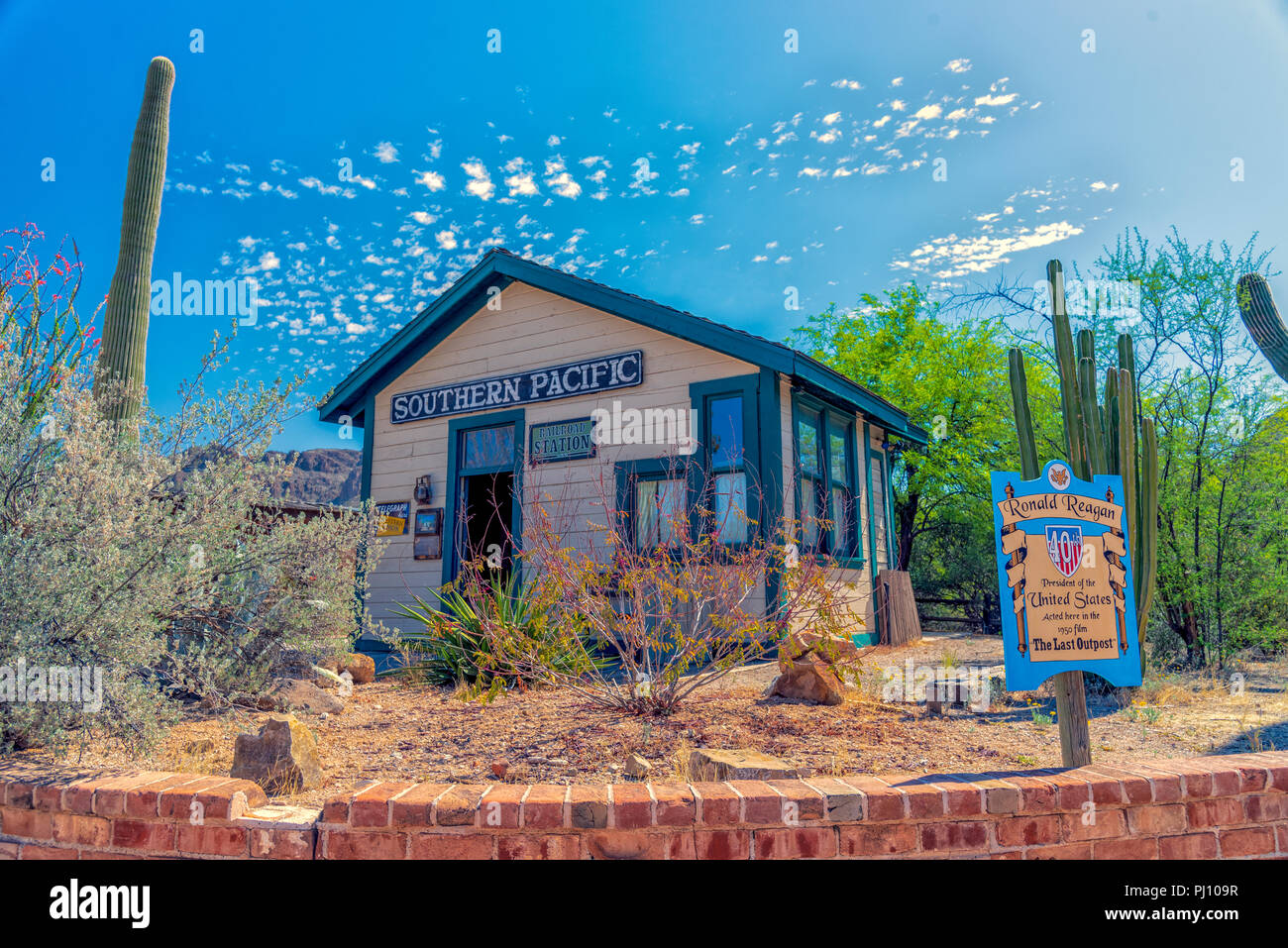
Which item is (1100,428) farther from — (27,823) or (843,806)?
(27,823)

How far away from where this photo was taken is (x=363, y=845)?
272 cm

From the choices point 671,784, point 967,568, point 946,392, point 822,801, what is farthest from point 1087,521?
point 946,392

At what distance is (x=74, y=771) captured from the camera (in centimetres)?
318

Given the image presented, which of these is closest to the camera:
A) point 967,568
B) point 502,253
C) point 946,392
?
point 502,253

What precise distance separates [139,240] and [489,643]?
6.71m

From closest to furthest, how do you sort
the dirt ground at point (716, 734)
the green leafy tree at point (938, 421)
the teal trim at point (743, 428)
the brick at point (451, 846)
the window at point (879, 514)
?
the brick at point (451, 846) → the dirt ground at point (716, 734) → the teal trim at point (743, 428) → the window at point (879, 514) → the green leafy tree at point (938, 421)

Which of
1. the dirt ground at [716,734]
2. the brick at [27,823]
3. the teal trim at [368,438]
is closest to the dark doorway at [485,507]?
the teal trim at [368,438]

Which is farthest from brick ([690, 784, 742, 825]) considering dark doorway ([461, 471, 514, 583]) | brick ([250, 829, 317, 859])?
dark doorway ([461, 471, 514, 583])

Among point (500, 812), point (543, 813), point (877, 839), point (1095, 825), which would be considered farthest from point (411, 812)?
point (1095, 825)

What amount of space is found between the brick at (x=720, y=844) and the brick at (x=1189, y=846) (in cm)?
162

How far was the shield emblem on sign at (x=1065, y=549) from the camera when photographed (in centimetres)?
359

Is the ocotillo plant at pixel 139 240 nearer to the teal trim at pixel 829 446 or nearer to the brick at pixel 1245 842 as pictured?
the teal trim at pixel 829 446
